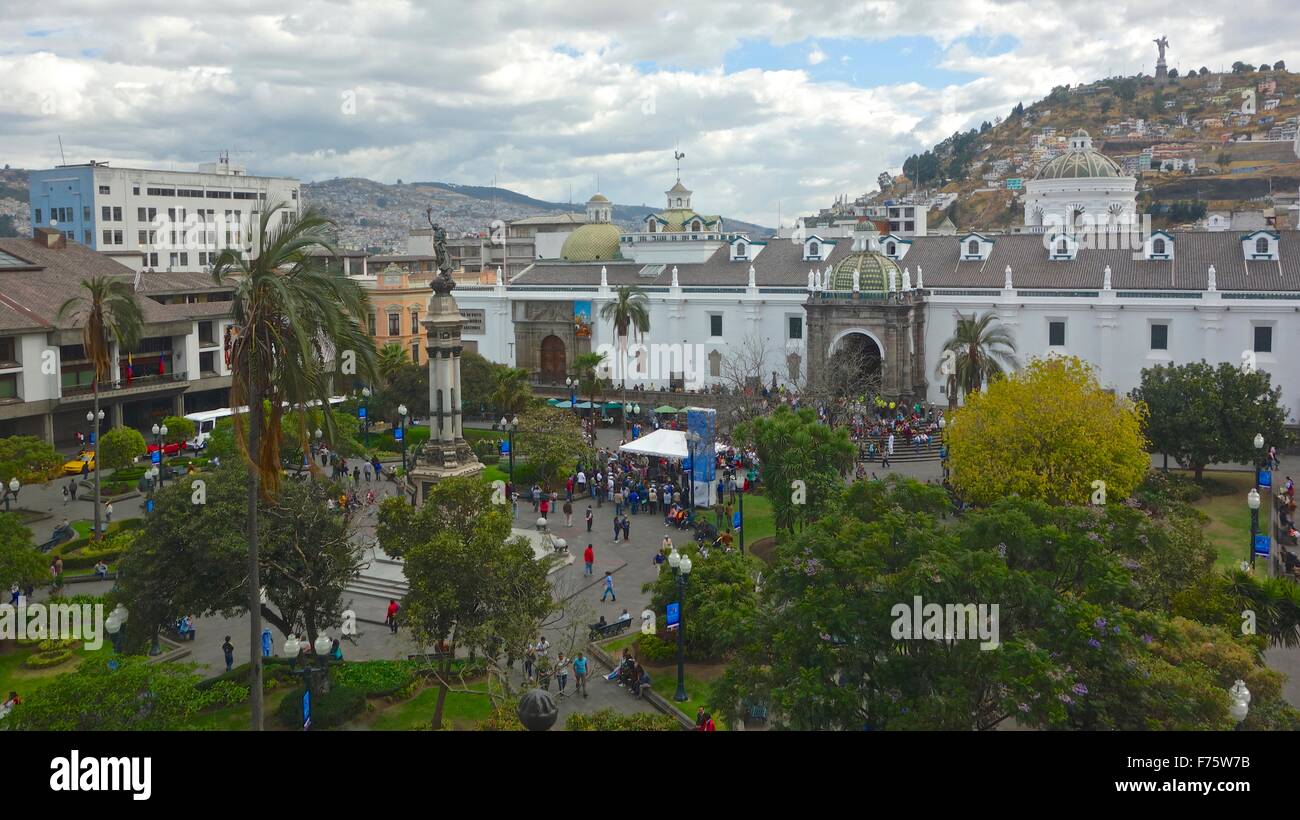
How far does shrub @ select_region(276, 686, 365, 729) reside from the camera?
19406mm

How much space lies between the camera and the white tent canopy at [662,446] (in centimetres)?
3697

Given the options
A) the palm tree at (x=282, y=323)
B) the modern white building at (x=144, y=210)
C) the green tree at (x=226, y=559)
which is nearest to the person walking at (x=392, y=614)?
the green tree at (x=226, y=559)

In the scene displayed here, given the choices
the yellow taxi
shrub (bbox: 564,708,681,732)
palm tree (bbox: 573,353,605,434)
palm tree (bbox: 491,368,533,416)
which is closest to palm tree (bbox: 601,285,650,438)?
palm tree (bbox: 573,353,605,434)

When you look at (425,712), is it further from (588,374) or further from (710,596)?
(588,374)

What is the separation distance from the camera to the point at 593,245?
7112 cm

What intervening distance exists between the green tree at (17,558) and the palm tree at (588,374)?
87.1 feet

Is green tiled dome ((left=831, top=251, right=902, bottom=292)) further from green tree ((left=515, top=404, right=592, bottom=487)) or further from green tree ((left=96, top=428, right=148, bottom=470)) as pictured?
green tree ((left=96, top=428, right=148, bottom=470))

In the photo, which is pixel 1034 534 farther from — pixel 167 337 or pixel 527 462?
pixel 167 337

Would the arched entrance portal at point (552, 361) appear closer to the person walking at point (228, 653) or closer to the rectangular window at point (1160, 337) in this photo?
the rectangular window at point (1160, 337)

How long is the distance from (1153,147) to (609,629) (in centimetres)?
15540

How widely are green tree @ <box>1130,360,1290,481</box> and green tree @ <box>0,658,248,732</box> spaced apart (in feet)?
101

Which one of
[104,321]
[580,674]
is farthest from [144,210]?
[580,674]
